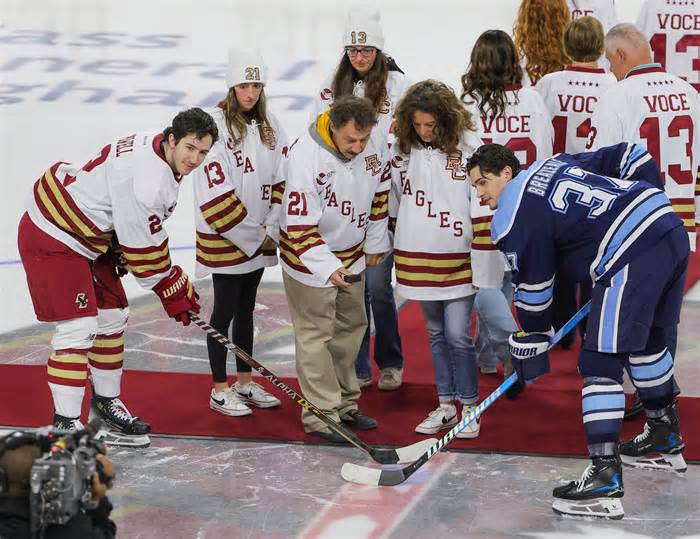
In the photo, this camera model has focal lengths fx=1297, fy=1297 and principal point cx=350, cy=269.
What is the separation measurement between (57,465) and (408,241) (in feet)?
6.15

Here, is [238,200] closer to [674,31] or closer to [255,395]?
[255,395]

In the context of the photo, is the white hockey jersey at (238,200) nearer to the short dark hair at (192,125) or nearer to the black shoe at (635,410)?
the short dark hair at (192,125)

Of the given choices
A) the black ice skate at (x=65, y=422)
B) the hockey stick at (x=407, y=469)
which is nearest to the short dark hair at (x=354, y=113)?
the hockey stick at (x=407, y=469)

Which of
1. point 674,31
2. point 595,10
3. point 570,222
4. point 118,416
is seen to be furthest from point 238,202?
point 674,31

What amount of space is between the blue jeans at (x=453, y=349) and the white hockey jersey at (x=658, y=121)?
0.79 m

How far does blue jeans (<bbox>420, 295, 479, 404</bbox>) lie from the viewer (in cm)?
413

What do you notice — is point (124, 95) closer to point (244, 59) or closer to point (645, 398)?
point (244, 59)

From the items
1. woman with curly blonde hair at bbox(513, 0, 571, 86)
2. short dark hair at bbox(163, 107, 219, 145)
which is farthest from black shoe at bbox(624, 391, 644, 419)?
short dark hair at bbox(163, 107, 219, 145)

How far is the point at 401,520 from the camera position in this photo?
353 centimetres

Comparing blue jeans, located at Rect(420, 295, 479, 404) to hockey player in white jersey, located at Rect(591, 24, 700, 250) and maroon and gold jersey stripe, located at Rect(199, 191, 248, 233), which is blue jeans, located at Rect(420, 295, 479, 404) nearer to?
maroon and gold jersey stripe, located at Rect(199, 191, 248, 233)

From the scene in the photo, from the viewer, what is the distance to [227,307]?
169 inches

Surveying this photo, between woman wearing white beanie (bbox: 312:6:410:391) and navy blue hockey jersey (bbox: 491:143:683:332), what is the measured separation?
34.9 inches

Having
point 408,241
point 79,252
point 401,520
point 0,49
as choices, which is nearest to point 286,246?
point 408,241

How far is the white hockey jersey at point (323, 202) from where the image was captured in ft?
13.1
